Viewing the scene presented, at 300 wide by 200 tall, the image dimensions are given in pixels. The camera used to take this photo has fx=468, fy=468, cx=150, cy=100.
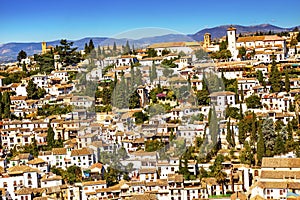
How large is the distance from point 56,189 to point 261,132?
2934mm

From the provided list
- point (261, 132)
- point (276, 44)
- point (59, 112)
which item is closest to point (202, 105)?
point (261, 132)

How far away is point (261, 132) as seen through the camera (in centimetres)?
659

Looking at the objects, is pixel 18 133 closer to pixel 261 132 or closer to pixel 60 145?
pixel 60 145

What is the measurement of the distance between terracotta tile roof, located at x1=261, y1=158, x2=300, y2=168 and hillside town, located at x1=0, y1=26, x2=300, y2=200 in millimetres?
13

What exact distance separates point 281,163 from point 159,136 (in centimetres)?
166

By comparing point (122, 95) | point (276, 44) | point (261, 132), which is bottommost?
point (261, 132)

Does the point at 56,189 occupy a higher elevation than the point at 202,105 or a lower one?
lower

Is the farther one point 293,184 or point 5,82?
point 5,82

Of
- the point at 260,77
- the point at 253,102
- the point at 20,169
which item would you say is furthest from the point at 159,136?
the point at 260,77

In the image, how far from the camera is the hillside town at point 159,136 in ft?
20.0

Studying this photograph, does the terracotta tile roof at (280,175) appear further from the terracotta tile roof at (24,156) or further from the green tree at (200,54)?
the terracotta tile roof at (24,156)

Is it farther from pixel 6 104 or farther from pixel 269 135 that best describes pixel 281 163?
pixel 6 104

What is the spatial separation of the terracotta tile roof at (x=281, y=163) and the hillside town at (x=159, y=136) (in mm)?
13

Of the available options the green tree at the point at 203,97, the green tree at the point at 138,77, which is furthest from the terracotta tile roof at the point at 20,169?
the green tree at the point at 203,97
